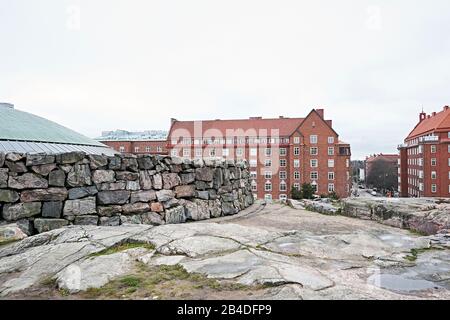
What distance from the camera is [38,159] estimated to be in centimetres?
570

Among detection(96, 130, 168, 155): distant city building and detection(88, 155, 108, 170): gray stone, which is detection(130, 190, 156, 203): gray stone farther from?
detection(96, 130, 168, 155): distant city building

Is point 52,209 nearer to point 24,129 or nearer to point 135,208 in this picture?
point 135,208

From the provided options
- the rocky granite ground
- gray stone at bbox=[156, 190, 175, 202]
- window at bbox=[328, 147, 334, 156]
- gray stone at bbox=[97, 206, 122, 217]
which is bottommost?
the rocky granite ground

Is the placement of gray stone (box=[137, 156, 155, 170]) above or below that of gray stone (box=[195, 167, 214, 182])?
above

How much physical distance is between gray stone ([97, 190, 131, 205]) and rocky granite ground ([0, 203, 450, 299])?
1763 mm

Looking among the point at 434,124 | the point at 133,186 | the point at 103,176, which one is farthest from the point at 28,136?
the point at 434,124

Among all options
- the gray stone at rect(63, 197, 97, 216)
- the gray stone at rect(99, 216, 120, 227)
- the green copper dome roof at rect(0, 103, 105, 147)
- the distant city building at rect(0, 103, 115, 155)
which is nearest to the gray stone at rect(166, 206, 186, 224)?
the gray stone at rect(99, 216, 120, 227)

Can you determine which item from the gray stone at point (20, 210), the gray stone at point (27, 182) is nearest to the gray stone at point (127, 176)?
the gray stone at point (27, 182)

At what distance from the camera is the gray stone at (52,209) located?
18.6 feet

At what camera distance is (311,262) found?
10.6 ft

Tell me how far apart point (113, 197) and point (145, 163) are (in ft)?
3.41

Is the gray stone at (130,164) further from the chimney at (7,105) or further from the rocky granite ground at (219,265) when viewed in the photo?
the chimney at (7,105)

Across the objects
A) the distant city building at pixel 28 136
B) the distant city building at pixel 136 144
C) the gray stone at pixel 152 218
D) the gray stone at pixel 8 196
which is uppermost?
the distant city building at pixel 136 144

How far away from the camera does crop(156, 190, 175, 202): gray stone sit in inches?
274
